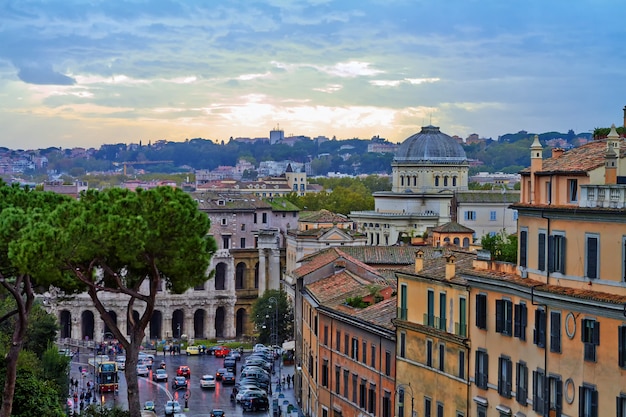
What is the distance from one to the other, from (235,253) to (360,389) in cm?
7430

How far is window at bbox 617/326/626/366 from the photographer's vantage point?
37906 millimetres

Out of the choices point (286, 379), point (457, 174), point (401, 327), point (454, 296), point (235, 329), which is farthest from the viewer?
point (457, 174)

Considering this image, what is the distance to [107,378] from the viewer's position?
8944 cm

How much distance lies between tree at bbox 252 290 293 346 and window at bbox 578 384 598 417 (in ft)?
228

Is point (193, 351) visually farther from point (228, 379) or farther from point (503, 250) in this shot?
point (503, 250)

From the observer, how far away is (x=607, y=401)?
3872 cm

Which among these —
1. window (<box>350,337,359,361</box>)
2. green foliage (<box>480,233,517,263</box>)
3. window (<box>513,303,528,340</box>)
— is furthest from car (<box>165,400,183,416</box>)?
window (<box>513,303,528,340</box>)

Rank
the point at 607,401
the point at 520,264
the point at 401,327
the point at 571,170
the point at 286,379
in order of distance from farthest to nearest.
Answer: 1. the point at 286,379
2. the point at 401,327
3. the point at 520,264
4. the point at 571,170
5. the point at 607,401

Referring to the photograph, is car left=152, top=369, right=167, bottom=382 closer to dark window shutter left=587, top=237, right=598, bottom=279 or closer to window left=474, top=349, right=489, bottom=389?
window left=474, top=349, right=489, bottom=389

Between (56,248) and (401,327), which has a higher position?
(56,248)

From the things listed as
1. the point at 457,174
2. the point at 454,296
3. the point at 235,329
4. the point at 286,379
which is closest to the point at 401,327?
the point at 454,296

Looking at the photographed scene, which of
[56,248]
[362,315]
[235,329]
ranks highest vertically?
[56,248]

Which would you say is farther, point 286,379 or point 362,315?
point 286,379

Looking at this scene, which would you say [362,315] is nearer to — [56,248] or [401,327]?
[401,327]
